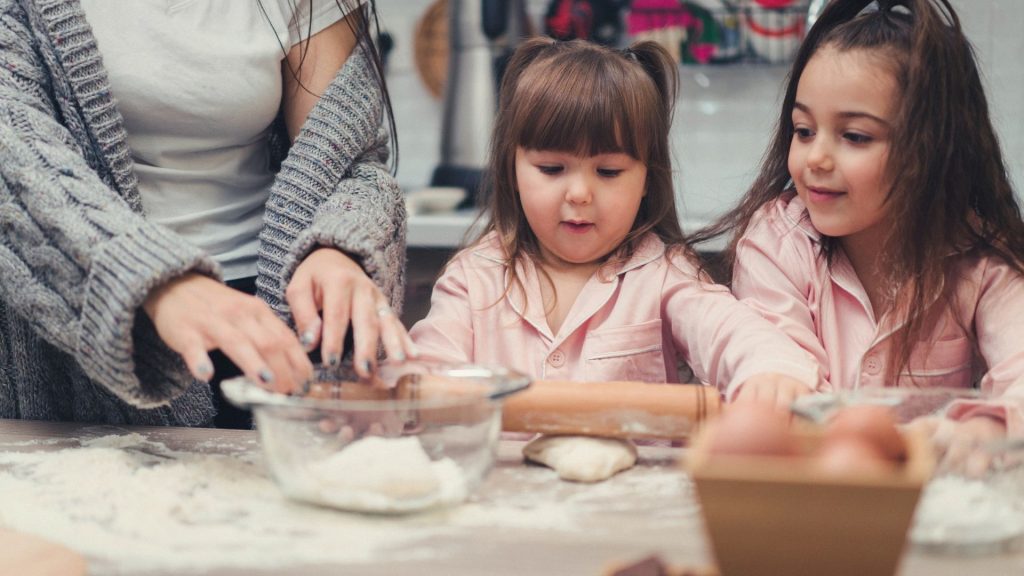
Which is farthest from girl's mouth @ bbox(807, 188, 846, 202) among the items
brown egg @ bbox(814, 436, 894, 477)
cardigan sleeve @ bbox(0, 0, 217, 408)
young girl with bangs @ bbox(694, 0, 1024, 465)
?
cardigan sleeve @ bbox(0, 0, 217, 408)

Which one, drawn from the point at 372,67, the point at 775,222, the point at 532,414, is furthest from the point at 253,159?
the point at 775,222

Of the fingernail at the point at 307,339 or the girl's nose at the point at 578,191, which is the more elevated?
the girl's nose at the point at 578,191

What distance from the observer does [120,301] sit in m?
0.84

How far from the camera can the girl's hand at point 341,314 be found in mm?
907

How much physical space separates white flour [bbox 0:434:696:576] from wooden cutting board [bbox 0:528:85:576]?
0.04 feet

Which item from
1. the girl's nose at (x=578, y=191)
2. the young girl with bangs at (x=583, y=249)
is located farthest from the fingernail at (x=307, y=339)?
the girl's nose at (x=578, y=191)

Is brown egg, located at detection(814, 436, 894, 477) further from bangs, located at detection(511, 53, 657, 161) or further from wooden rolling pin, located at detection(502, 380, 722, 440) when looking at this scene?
bangs, located at detection(511, 53, 657, 161)

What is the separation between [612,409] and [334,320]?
27 centimetres

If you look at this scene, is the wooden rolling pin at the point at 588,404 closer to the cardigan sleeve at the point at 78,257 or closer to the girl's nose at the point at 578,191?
the cardigan sleeve at the point at 78,257

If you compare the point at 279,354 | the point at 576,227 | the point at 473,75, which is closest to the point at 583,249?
the point at 576,227

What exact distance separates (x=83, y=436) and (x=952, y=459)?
2.71 ft

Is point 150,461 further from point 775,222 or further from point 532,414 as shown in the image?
point 775,222

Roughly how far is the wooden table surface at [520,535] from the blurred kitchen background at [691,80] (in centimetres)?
123

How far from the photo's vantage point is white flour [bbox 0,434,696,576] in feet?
2.38
